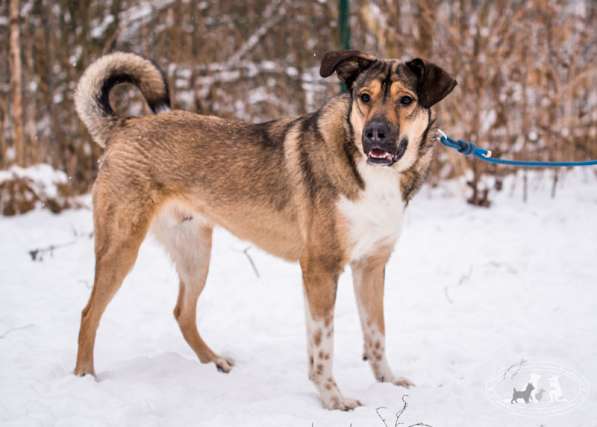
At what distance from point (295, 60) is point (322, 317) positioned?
637cm

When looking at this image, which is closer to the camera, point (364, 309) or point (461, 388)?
point (461, 388)

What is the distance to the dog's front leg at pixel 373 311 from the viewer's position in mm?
3271

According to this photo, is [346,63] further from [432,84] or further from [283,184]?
[283,184]

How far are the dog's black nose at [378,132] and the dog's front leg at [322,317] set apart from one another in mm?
649

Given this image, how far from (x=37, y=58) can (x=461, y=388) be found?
22.4 feet

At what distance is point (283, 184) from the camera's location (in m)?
3.20

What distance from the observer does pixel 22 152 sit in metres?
6.79

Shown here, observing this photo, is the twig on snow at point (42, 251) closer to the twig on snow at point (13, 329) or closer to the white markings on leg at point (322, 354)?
the twig on snow at point (13, 329)

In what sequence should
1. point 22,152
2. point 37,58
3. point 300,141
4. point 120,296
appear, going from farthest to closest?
1. point 37,58
2. point 22,152
3. point 120,296
4. point 300,141

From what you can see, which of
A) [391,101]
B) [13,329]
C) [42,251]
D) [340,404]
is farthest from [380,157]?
[42,251]

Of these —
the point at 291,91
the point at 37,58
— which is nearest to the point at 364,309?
the point at 291,91

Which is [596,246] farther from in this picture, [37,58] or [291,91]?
[37,58]

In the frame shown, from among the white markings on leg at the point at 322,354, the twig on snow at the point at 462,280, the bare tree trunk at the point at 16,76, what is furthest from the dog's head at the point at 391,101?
the bare tree trunk at the point at 16,76

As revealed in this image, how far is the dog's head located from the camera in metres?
2.70
